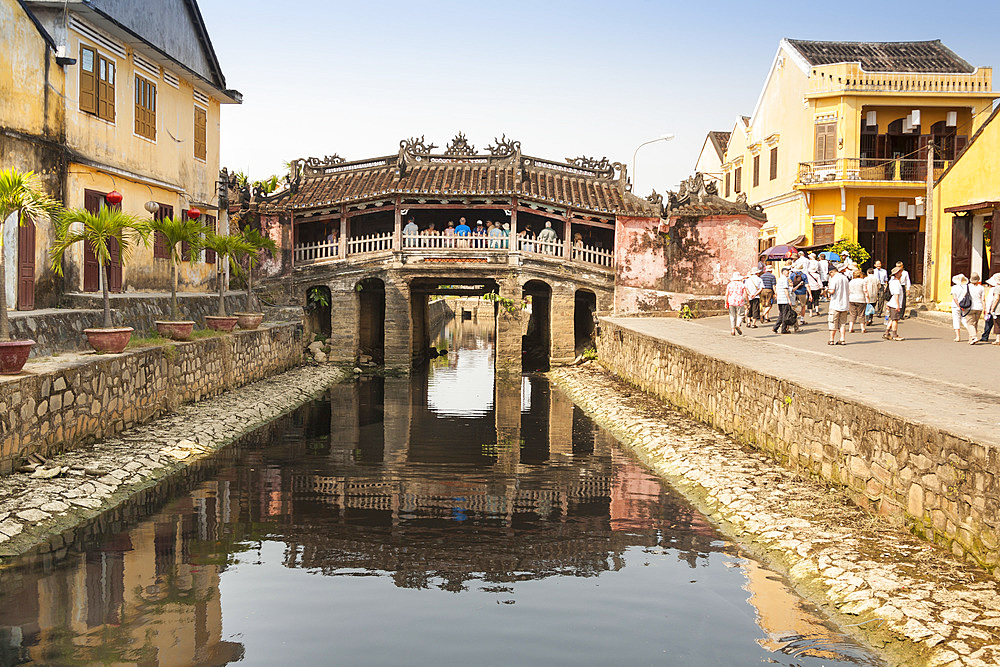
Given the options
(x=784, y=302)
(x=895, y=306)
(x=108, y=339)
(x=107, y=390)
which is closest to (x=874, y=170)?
(x=784, y=302)

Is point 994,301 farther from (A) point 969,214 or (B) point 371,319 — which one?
(B) point 371,319

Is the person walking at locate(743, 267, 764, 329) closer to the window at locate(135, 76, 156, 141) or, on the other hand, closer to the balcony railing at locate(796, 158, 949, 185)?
the balcony railing at locate(796, 158, 949, 185)

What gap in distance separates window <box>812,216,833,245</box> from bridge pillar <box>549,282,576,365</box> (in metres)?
9.23

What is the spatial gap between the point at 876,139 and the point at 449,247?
15.2 m

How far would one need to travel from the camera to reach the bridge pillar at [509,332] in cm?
2792

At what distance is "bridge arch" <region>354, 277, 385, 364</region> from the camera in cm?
2956

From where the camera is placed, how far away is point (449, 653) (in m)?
6.77

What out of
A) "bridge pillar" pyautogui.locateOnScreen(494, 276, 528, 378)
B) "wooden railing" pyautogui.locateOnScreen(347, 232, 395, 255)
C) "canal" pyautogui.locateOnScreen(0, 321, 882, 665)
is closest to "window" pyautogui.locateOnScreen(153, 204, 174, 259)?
"wooden railing" pyautogui.locateOnScreen(347, 232, 395, 255)

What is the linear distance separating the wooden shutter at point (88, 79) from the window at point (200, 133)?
6026 millimetres

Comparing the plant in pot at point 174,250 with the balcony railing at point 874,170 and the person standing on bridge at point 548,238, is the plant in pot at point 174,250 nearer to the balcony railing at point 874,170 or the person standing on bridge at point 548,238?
the person standing on bridge at point 548,238

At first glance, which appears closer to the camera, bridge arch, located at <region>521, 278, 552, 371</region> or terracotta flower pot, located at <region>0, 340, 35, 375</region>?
terracotta flower pot, located at <region>0, 340, 35, 375</region>

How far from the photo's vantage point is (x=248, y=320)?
2252 centimetres

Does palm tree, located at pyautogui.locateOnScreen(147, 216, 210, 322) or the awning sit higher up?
the awning

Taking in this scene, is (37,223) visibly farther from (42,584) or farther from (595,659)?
(595,659)
